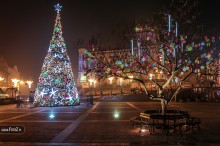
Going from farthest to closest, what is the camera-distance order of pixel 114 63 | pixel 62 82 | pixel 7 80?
pixel 7 80, pixel 62 82, pixel 114 63

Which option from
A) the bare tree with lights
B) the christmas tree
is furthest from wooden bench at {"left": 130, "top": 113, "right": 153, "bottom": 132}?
the christmas tree

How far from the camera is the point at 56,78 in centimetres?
3130

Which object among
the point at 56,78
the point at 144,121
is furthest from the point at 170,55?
the point at 56,78

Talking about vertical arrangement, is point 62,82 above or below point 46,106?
above

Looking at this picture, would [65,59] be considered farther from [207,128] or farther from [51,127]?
[207,128]

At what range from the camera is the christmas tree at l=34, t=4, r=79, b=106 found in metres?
31.3

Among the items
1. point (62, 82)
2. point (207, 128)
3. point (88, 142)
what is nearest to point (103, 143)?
point (88, 142)

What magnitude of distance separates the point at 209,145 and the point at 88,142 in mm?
4603

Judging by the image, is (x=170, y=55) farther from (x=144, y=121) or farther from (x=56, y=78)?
(x=56, y=78)

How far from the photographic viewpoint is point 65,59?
105ft

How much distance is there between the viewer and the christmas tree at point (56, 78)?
103ft

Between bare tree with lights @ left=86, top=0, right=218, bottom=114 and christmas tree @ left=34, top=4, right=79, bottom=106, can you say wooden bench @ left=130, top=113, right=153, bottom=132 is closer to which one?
bare tree with lights @ left=86, top=0, right=218, bottom=114

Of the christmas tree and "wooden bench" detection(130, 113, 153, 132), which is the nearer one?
"wooden bench" detection(130, 113, 153, 132)

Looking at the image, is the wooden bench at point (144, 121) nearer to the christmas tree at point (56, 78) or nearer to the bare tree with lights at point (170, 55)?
the bare tree with lights at point (170, 55)
